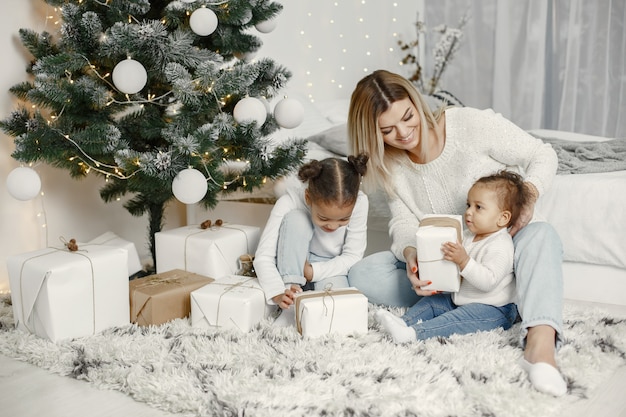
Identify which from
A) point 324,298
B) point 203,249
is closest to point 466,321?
point 324,298

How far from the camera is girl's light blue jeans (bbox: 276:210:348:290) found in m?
1.90

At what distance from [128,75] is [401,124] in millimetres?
802

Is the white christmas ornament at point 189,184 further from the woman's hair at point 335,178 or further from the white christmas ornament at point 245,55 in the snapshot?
the white christmas ornament at point 245,55

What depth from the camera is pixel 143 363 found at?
59.1 inches

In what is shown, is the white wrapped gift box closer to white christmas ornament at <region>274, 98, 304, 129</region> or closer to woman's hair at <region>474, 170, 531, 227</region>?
white christmas ornament at <region>274, 98, 304, 129</region>

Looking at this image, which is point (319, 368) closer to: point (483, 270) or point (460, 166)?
point (483, 270)

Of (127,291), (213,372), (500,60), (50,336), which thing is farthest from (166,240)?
(500,60)

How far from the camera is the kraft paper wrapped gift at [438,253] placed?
162cm

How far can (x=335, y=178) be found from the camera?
181cm

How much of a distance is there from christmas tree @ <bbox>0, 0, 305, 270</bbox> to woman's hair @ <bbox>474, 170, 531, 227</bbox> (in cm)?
69

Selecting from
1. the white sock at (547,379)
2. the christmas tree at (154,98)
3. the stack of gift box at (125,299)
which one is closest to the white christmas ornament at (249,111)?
the christmas tree at (154,98)

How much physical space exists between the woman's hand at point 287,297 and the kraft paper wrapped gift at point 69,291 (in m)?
0.43

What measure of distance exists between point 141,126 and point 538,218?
4.09 ft

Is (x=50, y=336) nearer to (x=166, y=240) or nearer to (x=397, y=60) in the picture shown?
(x=166, y=240)
